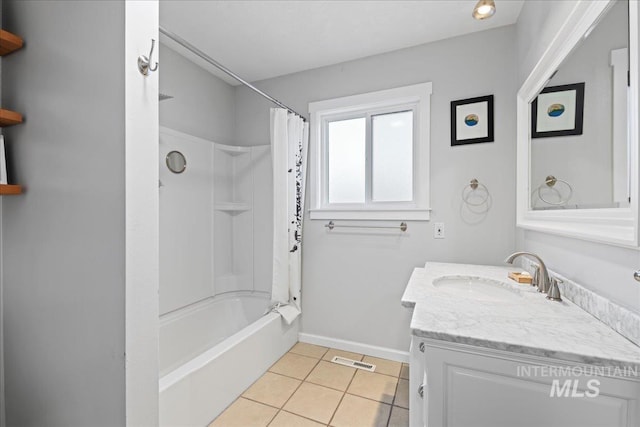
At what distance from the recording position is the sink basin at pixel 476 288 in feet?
4.62

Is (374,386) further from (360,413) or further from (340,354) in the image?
(340,354)

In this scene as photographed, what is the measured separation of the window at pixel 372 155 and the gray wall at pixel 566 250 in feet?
2.00

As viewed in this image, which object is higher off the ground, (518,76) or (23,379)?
(518,76)

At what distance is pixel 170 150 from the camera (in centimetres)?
219

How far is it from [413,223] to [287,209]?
3.26 feet

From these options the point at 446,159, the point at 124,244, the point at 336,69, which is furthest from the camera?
the point at 336,69

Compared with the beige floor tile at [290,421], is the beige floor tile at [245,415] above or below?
above

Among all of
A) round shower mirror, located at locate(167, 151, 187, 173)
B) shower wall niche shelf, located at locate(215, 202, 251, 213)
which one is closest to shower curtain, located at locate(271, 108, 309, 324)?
shower wall niche shelf, located at locate(215, 202, 251, 213)

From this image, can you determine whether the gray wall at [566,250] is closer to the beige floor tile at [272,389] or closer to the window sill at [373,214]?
the window sill at [373,214]

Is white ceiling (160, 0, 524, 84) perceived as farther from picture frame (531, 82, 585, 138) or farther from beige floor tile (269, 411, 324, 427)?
beige floor tile (269, 411, 324, 427)

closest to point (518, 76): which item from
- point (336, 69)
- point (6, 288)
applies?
point (336, 69)

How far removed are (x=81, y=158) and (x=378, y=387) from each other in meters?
2.03

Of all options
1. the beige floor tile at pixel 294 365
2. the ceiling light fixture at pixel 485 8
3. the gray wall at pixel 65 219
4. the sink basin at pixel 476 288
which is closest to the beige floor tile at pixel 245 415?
the beige floor tile at pixel 294 365

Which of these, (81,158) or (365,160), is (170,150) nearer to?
(81,158)
